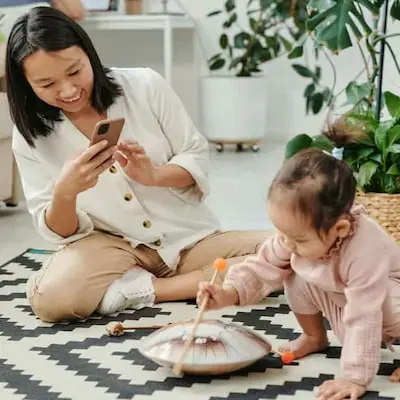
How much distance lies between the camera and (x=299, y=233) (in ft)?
4.11

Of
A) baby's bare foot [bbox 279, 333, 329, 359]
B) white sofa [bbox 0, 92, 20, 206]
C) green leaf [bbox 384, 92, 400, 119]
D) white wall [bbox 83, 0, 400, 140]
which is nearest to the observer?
baby's bare foot [bbox 279, 333, 329, 359]

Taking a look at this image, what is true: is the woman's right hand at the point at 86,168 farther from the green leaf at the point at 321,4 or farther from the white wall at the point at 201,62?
the white wall at the point at 201,62

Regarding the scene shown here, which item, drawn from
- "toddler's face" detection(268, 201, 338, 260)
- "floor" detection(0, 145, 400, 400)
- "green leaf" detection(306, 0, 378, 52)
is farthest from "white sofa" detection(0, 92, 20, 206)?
"toddler's face" detection(268, 201, 338, 260)

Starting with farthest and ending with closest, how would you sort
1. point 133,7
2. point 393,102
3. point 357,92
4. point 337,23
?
point 133,7
point 357,92
point 337,23
point 393,102

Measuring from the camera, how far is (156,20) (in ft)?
11.9

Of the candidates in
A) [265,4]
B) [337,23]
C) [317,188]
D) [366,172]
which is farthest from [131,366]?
[265,4]

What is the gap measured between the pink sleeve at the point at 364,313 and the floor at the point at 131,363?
0.06 metres

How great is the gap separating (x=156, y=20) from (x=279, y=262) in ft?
7.90

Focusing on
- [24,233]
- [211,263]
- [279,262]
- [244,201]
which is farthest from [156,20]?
[279,262]

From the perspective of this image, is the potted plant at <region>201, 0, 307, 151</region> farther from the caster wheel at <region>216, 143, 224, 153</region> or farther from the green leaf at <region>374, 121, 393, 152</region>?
the green leaf at <region>374, 121, 393, 152</region>

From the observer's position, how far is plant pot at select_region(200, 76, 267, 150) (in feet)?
12.4

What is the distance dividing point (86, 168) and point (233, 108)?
230cm

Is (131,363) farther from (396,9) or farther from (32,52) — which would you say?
(396,9)

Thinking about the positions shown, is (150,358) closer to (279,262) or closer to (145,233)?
(279,262)
